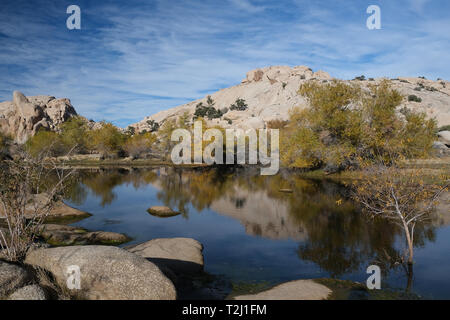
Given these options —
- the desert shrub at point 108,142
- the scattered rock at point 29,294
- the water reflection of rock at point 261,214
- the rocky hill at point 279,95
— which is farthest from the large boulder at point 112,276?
the desert shrub at point 108,142

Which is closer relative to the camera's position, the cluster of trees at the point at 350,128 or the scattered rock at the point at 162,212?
the scattered rock at the point at 162,212

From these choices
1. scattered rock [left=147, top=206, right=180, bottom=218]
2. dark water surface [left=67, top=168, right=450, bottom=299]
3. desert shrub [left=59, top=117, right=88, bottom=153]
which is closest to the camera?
dark water surface [left=67, top=168, right=450, bottom=299]

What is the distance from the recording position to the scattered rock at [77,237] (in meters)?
16.9

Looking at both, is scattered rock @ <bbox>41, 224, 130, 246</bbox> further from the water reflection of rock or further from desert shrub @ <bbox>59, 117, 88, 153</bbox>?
desert shrub @ <bbox>59, 117, 88, 153</bbox>

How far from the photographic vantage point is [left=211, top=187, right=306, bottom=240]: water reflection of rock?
65.1 feet

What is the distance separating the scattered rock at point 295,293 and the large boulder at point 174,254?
11.5 feet

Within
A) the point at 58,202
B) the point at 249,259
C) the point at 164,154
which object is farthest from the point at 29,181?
the point at 164,154

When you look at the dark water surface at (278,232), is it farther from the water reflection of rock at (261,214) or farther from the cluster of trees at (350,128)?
the cluster of trees at (350,128)

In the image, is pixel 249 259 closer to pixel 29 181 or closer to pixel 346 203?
pixel 29 181

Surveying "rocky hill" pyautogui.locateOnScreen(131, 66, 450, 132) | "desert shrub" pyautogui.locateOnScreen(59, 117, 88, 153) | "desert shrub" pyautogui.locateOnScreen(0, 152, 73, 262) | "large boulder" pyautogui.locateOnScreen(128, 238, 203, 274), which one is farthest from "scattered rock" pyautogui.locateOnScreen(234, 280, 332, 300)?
"desert shrub" pyautogui.locateOnScreen(59, 117, 88, 153)

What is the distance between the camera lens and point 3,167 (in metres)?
12.8

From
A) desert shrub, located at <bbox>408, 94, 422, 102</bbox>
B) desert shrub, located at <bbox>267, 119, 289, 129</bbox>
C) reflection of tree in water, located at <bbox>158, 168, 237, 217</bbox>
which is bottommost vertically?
reflection of tree in water, located at <bbox>158, 168, 237, 217</bbox>

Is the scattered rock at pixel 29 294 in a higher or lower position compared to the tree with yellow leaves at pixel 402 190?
lower

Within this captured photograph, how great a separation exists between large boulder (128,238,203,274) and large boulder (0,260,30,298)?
15.9 ft
